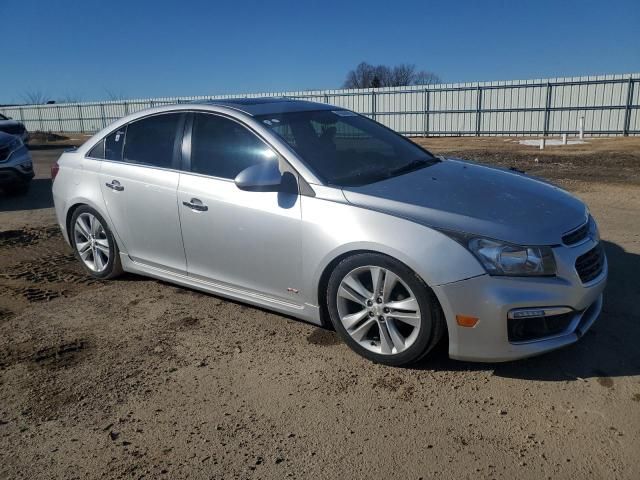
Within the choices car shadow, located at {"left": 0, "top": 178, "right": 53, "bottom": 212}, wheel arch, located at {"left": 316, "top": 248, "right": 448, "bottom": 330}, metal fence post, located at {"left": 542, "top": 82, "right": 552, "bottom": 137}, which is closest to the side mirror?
wheel arch, located at {"left": 316, "top": 248, "right": 448, "bottom": 330}

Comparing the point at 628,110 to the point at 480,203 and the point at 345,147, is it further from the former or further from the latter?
the point at 480,203

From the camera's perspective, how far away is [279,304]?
12.6ft

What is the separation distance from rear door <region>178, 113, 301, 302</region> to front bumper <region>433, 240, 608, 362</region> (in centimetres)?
109

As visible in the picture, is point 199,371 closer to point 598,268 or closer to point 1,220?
point 598,268

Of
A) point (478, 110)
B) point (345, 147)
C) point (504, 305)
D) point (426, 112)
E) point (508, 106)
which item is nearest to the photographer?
point (504, 305)

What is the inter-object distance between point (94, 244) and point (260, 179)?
230cm

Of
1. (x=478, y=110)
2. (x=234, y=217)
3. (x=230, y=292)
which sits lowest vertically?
(x=230, y=292)

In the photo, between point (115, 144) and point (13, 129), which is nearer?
point (115, 144)

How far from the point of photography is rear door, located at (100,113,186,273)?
435 centimetres

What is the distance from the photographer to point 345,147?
4242mm

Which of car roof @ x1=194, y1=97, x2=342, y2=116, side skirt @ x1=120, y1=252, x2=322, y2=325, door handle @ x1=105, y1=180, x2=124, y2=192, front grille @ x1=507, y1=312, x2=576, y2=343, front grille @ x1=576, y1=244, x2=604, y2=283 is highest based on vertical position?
car roof @ x1=194, y1=97, x2=342, y2=116

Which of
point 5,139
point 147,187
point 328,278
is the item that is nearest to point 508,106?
point 5,139

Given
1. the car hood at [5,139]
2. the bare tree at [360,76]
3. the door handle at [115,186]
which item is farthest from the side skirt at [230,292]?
the bare tree at [360,76]

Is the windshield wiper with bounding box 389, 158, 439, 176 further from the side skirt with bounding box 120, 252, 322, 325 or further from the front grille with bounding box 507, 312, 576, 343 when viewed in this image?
the front grille with bounding box 507, 312, 576, 343
